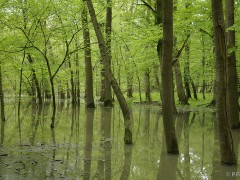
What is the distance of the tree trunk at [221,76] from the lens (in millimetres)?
6445

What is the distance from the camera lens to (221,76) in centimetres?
652

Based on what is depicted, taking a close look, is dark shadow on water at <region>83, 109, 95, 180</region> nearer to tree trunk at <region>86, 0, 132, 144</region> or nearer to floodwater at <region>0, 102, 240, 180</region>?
floodwater at <region>0, 102, 240, 180</region>

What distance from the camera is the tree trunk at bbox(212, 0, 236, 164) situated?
645cm

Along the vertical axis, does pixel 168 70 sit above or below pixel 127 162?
above

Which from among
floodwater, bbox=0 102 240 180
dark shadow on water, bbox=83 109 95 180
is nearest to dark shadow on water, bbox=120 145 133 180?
floodwater, bbox=0 102 240 180

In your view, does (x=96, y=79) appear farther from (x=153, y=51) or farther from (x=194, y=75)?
(x=153, y=51)

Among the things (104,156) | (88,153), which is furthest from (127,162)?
(88,153)

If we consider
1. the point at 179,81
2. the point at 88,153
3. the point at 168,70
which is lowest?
the point at 88,153

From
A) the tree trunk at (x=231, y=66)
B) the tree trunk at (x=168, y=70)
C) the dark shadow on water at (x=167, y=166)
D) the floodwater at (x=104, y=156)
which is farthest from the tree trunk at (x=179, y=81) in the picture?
the dark shadow on water at (x=167, y=166)

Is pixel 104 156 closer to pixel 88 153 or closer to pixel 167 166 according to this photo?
pixel 88 153

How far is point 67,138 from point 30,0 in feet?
18.8

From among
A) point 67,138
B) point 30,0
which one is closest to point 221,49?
point 67,138

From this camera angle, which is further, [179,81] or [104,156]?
[179,81]

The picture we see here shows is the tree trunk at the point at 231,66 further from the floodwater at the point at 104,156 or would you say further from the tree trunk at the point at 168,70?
the tree trunk at the point at 168,70
